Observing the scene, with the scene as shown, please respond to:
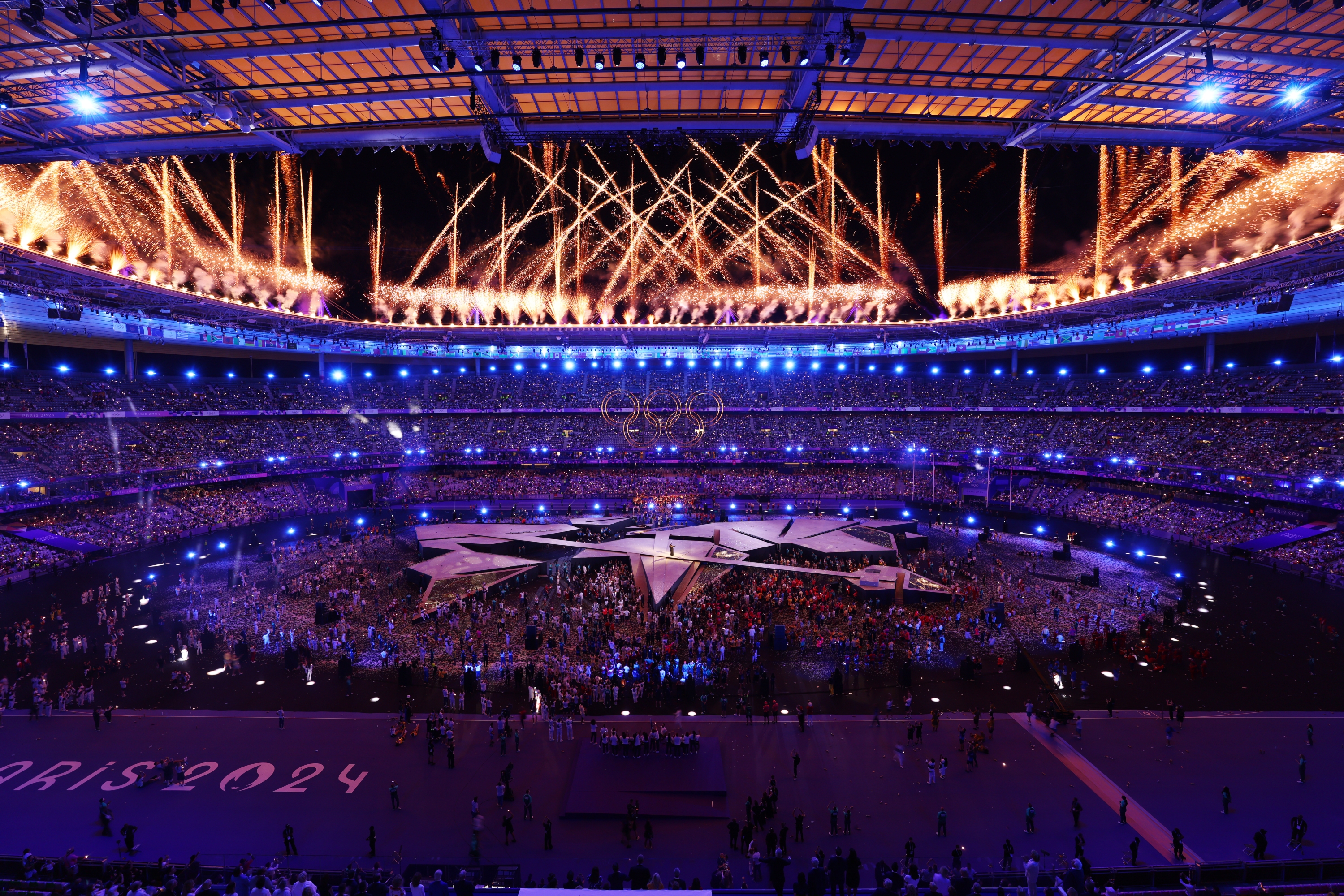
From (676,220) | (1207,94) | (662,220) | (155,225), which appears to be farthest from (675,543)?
(155,225)

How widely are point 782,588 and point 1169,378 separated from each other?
41.6 metres

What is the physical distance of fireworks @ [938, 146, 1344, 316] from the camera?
83.3 ft

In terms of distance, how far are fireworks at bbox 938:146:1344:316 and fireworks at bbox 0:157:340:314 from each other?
4624 centimetres

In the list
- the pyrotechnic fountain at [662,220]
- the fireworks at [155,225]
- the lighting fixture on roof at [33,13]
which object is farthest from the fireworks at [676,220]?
the lighting fixture on roof at [33,13]

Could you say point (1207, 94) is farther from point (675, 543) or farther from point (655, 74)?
point (675, 543)

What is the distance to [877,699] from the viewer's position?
18438 millimetres

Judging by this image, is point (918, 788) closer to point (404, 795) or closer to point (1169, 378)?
point (404, 795)

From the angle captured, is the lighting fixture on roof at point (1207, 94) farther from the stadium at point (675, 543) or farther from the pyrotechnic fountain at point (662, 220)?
the pyrotechnic fountain at point (662, 220)

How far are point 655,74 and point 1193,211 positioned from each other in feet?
111

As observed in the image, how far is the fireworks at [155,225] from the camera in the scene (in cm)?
2575

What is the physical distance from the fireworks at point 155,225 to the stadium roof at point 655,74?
57.5ft

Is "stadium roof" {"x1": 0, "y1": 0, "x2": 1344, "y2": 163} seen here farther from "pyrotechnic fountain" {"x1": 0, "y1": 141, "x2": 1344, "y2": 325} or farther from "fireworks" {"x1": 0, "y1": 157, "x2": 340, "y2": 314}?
"fireworks" {"x1": 0, "y1": 157, "x2": 340, "y2": 314}

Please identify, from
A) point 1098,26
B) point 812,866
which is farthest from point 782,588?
point 1098,26

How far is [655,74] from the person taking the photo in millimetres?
11547
